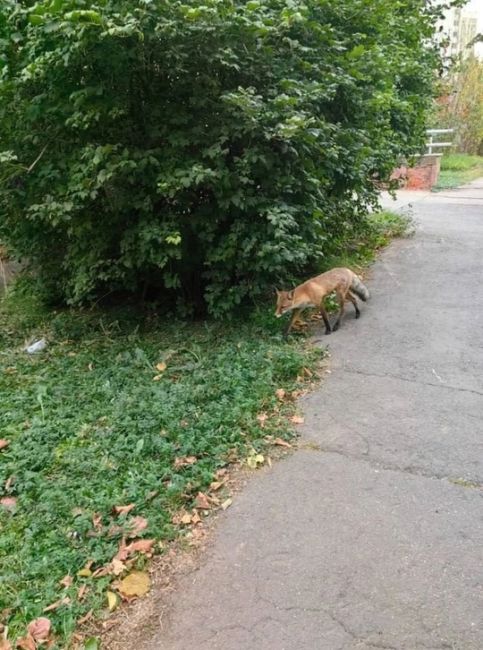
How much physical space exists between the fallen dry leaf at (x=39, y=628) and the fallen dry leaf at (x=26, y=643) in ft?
0.06

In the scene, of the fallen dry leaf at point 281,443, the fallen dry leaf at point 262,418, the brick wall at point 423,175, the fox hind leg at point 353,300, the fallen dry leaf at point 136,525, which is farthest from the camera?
the brick wall at point 423,175

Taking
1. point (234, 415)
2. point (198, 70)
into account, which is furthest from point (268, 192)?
point (234, 415)

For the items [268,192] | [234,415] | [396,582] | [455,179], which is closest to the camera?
[396,582]

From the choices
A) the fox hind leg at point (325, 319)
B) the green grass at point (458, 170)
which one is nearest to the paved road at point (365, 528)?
the fox hind leg at point (325, 319)

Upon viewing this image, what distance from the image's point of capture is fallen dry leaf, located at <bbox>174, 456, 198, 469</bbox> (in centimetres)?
335

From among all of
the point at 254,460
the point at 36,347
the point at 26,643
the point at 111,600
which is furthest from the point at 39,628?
the point at 36,347

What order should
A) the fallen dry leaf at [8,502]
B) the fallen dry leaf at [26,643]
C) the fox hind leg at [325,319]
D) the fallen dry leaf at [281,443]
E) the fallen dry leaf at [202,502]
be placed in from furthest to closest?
the fox hind leg at [325,319] → the fallen dry leaf at [281,443] → the fallen dry leaf at [8,502] → the fallen dry leaf at [202,502] → the fallen dry leaf at [26,643]

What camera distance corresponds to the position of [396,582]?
248 centimetres

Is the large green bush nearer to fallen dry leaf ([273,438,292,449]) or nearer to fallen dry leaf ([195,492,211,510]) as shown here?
fallen dry leaf ([273,438,292,449])

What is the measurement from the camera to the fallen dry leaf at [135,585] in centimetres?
252

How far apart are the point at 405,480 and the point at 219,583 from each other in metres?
1.26

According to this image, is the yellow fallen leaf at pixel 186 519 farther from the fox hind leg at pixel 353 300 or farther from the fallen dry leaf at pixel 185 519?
the fox hind leg at pixel 353 300

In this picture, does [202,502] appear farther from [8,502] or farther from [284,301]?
[284,301]

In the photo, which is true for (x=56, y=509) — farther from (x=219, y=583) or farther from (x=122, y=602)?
(x=219, y=583)
